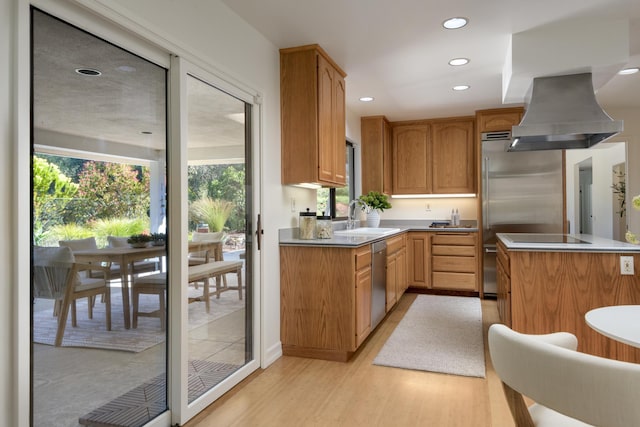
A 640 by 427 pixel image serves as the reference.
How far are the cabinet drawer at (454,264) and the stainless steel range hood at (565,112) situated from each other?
2.45 meters

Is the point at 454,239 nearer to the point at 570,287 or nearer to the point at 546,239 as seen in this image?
the point at 546,239

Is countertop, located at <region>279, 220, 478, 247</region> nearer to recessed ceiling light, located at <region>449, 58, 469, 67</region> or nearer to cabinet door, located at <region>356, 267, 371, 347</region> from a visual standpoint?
cabinet door, located at <region>356, 267, 371, 347</region>

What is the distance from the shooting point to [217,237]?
265 centimetres

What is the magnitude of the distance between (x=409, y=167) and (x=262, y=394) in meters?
4.21

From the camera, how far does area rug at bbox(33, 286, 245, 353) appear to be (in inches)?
63.0

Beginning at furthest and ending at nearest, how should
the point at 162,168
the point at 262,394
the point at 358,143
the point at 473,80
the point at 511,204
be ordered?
the point at 358,143 → the point at 511,204 → the point at 473,80 → the point at 262,394 → the point at 162,168

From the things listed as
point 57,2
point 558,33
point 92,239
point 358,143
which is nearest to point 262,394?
point 92,239

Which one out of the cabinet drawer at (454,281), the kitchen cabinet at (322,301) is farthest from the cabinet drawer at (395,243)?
the kitchen cabinet at (322,301)

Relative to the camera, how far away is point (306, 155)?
3.35m

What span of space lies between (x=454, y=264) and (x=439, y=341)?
216 cm

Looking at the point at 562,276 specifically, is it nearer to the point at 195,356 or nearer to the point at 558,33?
the point at 558,33

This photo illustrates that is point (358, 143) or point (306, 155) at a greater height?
point (358, 143)

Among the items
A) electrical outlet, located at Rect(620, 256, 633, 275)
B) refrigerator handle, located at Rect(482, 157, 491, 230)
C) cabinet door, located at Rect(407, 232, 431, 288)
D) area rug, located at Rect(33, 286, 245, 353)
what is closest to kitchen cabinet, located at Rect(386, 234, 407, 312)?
cabinet door, located at Rect(407, 232, 431, 288)

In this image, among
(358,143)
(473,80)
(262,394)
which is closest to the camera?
(262,394)
